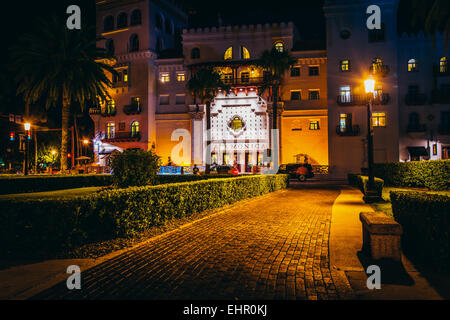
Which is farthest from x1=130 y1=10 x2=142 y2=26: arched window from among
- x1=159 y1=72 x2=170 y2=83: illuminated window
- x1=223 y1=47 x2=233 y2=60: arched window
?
x1=223 y1=47 x2=233 y2=60: arched window

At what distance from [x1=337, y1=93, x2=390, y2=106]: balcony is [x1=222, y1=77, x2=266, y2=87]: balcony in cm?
1146

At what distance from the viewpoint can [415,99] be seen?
143 feet

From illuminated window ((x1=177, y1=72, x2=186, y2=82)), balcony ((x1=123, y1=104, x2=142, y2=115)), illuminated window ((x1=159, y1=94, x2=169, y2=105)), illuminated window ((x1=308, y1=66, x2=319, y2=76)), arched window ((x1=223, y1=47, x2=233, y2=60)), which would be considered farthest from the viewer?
illuminated window ((x1=159, y1=94, x2=169, y2=105))

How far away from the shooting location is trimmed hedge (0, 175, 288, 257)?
7273mm

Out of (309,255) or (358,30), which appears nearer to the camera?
(309,255)

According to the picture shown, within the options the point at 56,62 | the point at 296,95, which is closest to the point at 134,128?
the point at 56,62

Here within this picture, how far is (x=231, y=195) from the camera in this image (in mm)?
16703

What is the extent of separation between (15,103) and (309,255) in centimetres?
6453

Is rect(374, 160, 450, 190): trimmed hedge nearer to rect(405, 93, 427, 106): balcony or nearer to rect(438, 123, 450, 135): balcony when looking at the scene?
rect(438, 123, 450, 135): balcony

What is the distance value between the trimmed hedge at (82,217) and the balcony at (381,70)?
40388 millimetres

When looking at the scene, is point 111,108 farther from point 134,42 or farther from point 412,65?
point 412,65

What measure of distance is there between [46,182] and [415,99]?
4343 centimetres

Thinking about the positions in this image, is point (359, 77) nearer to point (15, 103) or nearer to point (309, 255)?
point (309, 255)
